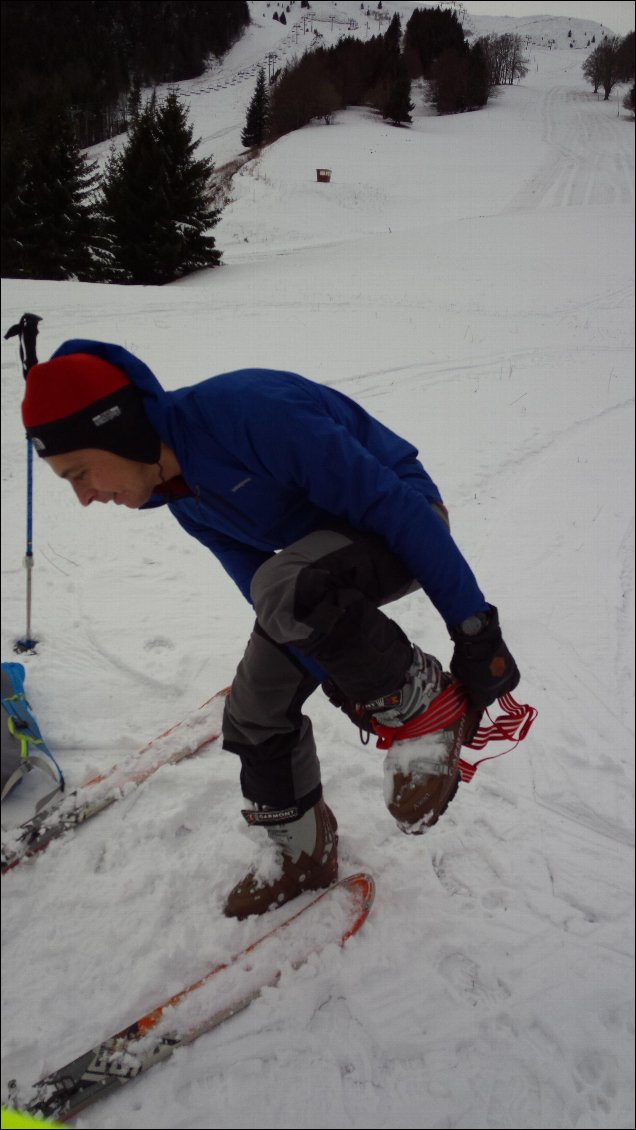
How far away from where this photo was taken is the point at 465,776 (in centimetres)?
188

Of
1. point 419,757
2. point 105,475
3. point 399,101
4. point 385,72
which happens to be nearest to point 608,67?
point 399,101

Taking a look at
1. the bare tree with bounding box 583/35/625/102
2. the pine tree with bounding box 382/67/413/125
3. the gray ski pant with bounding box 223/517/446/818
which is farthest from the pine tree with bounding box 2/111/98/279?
the bare tree with bounding box 583/35/625/102

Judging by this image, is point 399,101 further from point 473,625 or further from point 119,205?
point 473,625

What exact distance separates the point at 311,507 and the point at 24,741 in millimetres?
1929

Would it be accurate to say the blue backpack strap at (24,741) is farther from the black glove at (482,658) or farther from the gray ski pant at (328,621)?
the black glove at (482,658)

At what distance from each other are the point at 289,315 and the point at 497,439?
5504 mm

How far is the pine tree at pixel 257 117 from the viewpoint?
366 cm

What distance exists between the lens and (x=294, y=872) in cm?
222

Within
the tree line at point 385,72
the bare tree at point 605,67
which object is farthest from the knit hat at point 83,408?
the bare tree at point 605,67

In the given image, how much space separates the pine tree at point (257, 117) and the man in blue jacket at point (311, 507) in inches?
120

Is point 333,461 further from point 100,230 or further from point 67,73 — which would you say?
point 100,230

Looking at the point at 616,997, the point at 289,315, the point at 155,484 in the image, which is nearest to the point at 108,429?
the point at 155,484

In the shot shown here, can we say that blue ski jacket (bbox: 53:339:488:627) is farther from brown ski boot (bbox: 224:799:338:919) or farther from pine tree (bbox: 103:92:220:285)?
pine tree (bbox: 103:92:220:285)

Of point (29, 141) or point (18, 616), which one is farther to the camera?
point (29, 141)
